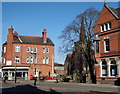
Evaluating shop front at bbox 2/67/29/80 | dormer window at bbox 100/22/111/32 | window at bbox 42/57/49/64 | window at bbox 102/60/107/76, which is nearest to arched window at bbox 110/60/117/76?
window at bbox 102/60/107/76

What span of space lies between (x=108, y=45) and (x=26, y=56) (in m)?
31.6

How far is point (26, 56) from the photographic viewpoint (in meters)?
57.8

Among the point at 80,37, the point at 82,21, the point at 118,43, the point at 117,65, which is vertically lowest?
the point at 117,65

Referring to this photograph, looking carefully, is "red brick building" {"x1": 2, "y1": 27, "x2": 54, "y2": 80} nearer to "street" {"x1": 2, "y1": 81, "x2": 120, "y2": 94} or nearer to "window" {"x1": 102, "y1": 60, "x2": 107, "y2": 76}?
"window" {"x1": 102, "y1": 60, "x2": 107, "y2": 76}

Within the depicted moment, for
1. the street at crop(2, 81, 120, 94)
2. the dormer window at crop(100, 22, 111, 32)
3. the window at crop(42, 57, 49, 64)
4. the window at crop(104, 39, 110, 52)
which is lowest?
the street at crop(2, 81, 120, 94)

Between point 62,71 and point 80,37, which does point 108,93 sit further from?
point 62,71

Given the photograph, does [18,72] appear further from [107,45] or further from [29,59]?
[107,45]

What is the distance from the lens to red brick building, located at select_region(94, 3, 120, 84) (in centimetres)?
2964

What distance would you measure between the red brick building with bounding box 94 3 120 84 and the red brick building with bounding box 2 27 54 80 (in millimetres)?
26668

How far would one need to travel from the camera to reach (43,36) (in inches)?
2427

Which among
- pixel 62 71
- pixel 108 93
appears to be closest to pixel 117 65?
pixel 108 93

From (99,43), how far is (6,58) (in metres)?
32.5

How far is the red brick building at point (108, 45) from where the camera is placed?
29641mm

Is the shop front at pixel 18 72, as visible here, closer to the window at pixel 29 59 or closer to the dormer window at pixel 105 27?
the window at pixel 29 59
